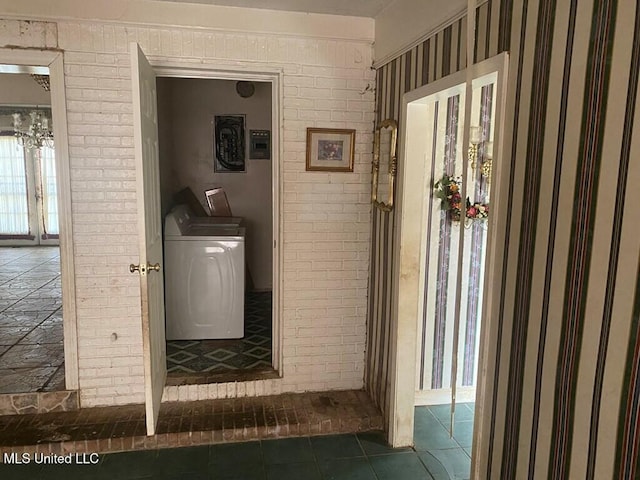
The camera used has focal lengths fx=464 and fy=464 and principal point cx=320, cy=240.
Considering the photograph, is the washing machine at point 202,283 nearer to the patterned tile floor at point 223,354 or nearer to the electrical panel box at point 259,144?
the patterned tile floor at point 223,354

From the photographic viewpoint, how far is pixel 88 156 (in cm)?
270

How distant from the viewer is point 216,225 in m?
4.35

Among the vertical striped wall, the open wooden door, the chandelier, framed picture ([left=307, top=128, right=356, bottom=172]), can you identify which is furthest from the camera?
the chandelier

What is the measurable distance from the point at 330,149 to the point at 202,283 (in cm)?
156

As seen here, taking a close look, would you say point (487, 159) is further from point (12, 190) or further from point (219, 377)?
point (12, 190)

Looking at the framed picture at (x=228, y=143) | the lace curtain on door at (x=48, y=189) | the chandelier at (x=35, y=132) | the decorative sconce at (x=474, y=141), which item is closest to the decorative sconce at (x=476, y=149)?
the decorative sconce at (x=474, y=141)

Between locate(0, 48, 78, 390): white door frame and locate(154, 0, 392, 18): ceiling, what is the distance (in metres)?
0.84

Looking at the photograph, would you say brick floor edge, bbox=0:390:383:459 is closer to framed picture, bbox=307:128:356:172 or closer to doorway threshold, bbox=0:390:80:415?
doorway threshold, bbox=0:390:80:415

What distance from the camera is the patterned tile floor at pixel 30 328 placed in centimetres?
301

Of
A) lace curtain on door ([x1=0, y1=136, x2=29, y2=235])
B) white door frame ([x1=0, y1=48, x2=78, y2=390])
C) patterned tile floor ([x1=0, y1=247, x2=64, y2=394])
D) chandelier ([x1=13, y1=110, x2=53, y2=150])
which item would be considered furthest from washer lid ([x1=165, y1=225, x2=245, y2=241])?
lace curtain on door ([x1=0, y1=136, x2=29, y2=235])

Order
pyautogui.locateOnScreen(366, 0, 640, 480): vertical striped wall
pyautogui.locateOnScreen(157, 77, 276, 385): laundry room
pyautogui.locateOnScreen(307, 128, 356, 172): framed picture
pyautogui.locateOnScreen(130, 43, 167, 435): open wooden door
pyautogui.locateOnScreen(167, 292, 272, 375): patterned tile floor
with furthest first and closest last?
pyautogui.locateOnScreen(157, 77, 276, 385): laundry room, pyautogui.locateOnScreen(167, 292, 272, 375): patterned tile floor, pyautogui.locateOnScreen(307, 128, 356, 172): framed picture, pyautogui.locateOnScreen(130, 43, 167, 435): open wooden door, pyautogui.locateOnScreen(366, 0, 640, 480): vertical striped wall

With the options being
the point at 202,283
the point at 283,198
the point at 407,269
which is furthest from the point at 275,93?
the point at 202,283

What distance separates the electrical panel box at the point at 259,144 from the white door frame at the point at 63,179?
2.55m

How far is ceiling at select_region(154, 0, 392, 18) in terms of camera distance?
2.62m
